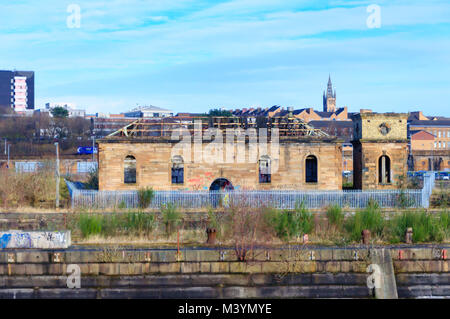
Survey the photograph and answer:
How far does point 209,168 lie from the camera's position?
28531 mm

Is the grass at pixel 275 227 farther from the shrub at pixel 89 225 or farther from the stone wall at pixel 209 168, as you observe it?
the stone wall at pixel 209 168

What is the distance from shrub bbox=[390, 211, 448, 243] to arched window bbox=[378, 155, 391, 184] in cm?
746

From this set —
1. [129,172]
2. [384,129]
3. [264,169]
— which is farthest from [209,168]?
[384,129]

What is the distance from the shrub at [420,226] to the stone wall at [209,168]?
A: 24.6ft

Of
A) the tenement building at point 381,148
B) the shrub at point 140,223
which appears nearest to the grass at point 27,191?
the shrub at point 140,223

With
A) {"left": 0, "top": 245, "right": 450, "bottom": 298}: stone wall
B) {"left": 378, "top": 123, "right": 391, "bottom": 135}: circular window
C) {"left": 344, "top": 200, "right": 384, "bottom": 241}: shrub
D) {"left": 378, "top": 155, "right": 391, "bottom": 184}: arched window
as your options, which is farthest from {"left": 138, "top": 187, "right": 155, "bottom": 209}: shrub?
{"left": 378, "top": 123, "right": 391, "bottom": 135}: circular window

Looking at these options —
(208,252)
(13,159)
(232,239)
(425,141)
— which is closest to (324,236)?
(232,239)

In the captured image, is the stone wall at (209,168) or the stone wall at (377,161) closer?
the stone wall at (209,168)

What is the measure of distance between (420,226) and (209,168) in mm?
11503

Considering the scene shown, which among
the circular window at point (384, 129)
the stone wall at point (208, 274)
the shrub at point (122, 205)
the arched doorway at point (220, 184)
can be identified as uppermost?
the circular window at point (384, 129)

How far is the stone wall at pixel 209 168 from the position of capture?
28047 millimetres

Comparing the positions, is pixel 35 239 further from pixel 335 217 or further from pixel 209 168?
pixel 209 168

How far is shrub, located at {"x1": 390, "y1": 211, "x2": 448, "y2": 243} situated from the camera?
795 inches
